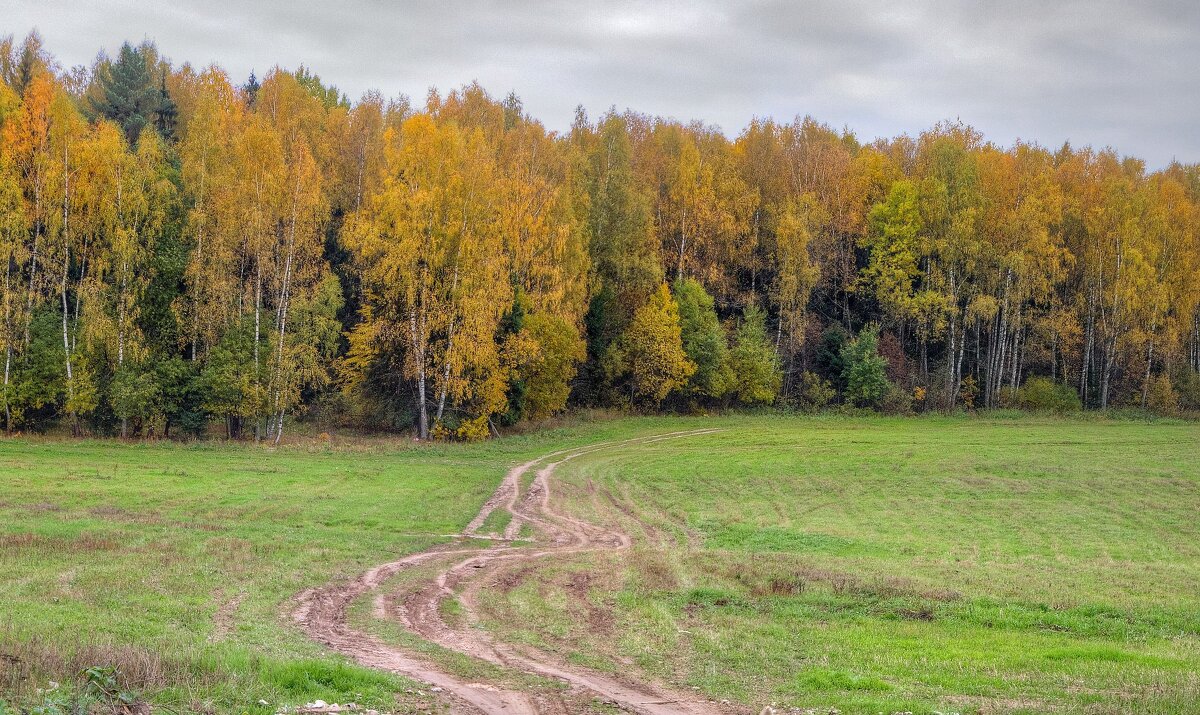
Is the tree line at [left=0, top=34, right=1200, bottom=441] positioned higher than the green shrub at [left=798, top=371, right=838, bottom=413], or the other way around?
the tree line at [left=0, top=34, right=1200, bottom=441]

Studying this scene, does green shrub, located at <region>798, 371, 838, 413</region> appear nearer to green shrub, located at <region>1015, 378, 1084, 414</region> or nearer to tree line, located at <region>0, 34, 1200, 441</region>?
tree line, located at <region>0, 34, 1200, 441</region>

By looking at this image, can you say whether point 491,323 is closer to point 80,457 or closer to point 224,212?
point 224,212

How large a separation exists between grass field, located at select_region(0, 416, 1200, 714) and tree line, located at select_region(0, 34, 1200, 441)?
27.0 feet

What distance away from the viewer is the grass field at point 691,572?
12.2m

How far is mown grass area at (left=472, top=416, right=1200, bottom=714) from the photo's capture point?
1293cm

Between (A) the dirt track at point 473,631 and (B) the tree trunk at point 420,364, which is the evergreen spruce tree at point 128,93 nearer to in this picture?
(B) the tree trunk at point 420,364

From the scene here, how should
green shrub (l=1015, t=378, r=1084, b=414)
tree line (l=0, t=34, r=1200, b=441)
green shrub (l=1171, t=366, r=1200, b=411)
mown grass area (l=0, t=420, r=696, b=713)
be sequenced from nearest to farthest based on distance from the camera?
mown grass area (l=0, t=420, r=696, b=713)
tree line (l=0, t=34, r=1200, b=441)
green shrub (l=1015, t=378, r=1084, b=414)
green shrub (l=1171, t=366, r=1200, b=411)

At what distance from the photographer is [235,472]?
39.4 m

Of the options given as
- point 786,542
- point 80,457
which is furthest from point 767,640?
point 80,457

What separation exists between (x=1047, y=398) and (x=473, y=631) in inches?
2813

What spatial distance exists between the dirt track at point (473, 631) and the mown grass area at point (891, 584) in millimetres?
800

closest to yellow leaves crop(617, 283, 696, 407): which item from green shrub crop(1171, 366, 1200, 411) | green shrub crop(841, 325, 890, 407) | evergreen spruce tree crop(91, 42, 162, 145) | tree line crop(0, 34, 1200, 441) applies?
tree line crop(0, 34, 1200, 441)

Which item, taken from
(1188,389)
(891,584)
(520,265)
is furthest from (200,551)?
(1188,389)

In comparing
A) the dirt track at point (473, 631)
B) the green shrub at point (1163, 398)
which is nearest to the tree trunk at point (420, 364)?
the dirt track at point (473, 631)
